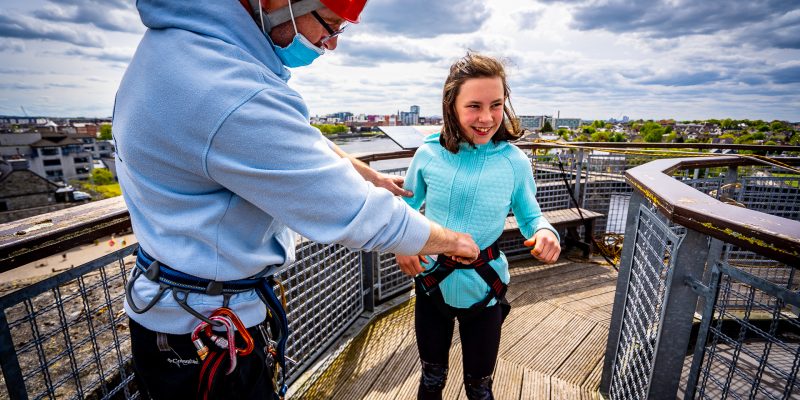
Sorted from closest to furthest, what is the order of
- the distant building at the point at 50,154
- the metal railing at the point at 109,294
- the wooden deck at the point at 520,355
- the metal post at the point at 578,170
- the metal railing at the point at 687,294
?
1. the metal railing at the point at 687,294
2. the metal railing at the point at 109,294
3. the wooden deck at the point at 520,355
4. the metal post at the point at 578,170
5. the distant building at the point at 50,154

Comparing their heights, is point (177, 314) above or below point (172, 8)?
below

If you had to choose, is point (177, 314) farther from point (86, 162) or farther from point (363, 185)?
point (86, 162)

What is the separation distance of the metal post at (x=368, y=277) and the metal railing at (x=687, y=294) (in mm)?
2150

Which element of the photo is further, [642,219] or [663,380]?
[642,219]

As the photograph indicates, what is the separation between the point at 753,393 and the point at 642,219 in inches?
43.3

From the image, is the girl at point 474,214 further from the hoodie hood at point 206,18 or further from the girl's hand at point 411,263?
the hoodie hood at point 206,18

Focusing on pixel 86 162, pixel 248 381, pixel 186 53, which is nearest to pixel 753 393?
pixel 248 381

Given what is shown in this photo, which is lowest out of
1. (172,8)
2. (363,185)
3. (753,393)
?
(753,393)

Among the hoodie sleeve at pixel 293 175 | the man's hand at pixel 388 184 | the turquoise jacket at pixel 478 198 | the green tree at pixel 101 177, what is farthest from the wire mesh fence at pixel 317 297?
the green tree at pixel 101 177

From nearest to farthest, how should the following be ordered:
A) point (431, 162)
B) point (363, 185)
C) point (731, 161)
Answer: point (363, 185)
point (431, 162)
point (731, 161)

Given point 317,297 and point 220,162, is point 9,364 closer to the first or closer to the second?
point 220,162

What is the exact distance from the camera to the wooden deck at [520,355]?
2.80 m

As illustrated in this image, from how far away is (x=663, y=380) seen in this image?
1643 mm

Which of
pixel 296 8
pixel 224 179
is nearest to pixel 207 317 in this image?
pixel 224 179
